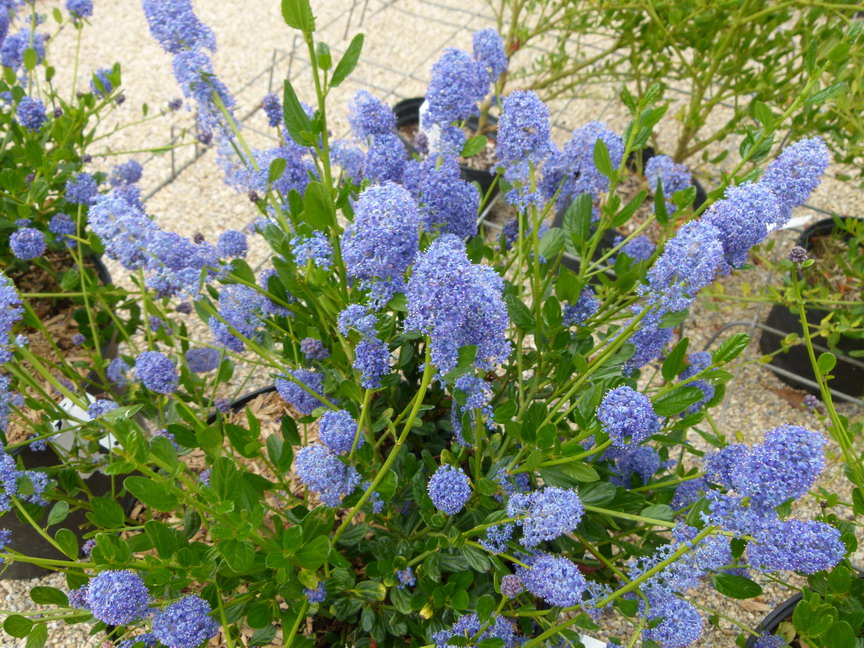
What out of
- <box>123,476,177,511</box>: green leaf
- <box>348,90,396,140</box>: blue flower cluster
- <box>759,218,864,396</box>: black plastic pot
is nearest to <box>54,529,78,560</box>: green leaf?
<box>123,476,177,511</box>: green leaf

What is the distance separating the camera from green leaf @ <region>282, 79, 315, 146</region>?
3.86 feet

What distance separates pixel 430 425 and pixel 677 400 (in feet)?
1.74

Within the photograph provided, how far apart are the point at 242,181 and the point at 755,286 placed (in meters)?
2.44

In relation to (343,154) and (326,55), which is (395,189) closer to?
(326,55)

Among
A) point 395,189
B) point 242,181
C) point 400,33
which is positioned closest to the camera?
point 395,189

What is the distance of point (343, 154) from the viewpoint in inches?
63.4

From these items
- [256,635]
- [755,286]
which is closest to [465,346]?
[256,635]

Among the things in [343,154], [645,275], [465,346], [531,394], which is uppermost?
[343,154]

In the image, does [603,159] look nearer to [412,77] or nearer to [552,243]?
[552,243]

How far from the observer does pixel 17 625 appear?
1175mm

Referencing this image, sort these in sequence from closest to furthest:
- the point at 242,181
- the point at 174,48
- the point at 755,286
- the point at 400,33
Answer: the point at 174,48
the point at 242,181
the point at 755,286
the point at 400,33

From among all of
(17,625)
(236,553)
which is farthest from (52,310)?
(236,553)

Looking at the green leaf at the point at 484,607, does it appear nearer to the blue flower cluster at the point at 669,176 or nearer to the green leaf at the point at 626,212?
the green leaf at the point at 626,212

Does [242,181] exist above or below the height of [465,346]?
above
